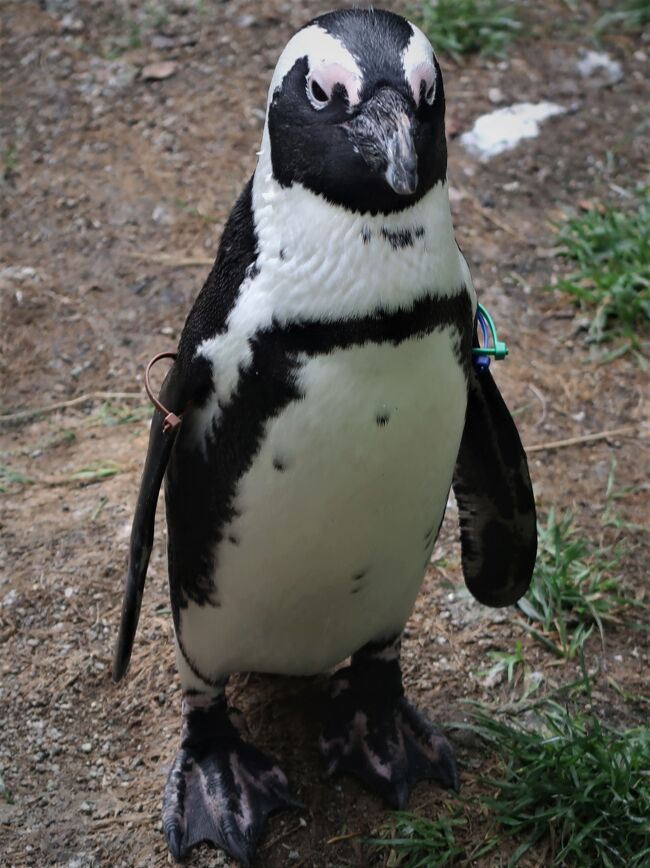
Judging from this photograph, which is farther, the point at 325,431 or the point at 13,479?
the point at 13,479

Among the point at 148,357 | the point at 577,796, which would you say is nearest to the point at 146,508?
the point at 577,796

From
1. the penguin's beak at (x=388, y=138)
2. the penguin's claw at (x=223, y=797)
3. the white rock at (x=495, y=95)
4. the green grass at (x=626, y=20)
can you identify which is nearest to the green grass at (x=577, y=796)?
the penguin's claw at (x=223, y=797)

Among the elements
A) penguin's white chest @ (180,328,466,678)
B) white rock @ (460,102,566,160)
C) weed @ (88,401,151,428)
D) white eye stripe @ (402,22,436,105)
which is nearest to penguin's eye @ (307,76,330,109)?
white eye stripe @ (402,22,436,105)

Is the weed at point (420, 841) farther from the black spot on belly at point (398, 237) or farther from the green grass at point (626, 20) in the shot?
the green grass at point (626, 20)

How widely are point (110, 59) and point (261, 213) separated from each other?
305 centimetres

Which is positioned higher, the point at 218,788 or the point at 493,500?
the point at 493,500

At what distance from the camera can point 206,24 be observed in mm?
4570

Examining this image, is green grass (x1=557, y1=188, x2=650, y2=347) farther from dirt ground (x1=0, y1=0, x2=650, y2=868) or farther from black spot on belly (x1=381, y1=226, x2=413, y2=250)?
black spot on belly (x1=381, y1=226, x2=413, y2=250)

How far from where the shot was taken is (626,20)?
450cm

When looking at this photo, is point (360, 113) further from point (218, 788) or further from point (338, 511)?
point (218, 788)

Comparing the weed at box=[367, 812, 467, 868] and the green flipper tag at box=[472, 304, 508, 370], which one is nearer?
the green flipper tag at box=[472, 304, 508, 370]

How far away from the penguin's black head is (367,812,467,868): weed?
1.16 metres

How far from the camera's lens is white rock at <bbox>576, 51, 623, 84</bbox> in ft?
14.2

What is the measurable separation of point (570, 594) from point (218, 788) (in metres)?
0.90
